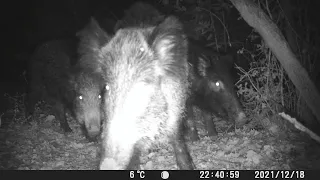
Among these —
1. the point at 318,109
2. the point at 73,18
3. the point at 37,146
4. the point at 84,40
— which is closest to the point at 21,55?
the point at 73,18

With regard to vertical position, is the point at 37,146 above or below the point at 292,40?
below

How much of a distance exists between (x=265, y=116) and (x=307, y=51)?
1.51 metres

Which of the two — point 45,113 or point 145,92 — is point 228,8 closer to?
point 145,92

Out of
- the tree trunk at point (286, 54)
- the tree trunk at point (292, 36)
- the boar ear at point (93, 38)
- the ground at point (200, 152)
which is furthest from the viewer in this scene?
the tree trunk at point (292, 36)

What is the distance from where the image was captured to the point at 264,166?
13.6ft

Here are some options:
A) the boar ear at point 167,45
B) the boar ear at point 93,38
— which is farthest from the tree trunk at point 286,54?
the boar ear at point 93,38

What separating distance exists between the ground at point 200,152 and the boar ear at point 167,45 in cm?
143

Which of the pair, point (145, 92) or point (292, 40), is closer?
point (145, 92)

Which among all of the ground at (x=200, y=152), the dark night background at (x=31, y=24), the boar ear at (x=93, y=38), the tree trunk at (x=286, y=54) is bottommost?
the ground at (x=200, y=152)

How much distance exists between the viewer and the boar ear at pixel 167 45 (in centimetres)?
409

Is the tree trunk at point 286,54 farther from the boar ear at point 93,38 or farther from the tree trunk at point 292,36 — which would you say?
the boar ear at point 93,38

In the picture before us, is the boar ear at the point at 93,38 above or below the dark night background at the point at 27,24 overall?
below

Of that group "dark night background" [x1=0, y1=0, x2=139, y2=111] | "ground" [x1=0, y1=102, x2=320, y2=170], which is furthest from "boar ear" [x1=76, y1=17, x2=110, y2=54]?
"dark night background" [x1=0, y1=0, x2=139, y2=111]

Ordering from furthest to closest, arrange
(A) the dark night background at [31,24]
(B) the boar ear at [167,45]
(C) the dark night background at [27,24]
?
(C) the dark night background at [27,24], (A) the dark night background at [31,24], (B) the boar ear at [167,45]
